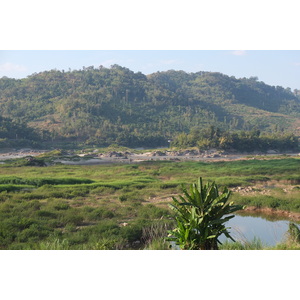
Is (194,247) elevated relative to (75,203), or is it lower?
elevated

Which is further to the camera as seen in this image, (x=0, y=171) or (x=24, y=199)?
(x=0, y=171)

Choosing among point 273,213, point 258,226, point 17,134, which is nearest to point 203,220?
point 258,226

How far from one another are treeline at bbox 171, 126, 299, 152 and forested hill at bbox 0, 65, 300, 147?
42.3 feet

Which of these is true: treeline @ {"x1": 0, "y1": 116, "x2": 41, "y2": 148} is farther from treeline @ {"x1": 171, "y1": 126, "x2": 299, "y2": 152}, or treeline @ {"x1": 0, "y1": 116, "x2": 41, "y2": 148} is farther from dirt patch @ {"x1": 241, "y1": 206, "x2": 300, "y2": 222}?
dirt patch @ {"x1": 241, "y1": 206, "x2": 300, "y2": 222}

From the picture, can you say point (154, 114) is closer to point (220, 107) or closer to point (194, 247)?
point (220, 107)

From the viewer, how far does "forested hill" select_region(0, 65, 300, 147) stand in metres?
72.9

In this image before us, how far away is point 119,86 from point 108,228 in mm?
101439

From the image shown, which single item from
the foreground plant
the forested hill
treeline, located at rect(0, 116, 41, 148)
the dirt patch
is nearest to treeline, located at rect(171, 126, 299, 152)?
the forested hill

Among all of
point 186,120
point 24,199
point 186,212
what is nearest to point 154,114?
point 186,120

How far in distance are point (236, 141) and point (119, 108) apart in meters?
45.8

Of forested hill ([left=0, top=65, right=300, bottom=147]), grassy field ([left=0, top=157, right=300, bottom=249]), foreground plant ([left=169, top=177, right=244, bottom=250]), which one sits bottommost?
grassy field ([left=0, top=157, right=300, bottom=249])

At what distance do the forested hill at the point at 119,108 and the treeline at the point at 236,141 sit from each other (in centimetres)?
1291

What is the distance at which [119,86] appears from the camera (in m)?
109

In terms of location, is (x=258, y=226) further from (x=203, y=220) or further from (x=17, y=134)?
(x=17, y=134)
